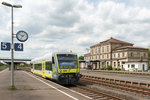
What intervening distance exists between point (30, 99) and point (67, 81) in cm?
671

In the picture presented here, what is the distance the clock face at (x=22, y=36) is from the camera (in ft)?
40.8

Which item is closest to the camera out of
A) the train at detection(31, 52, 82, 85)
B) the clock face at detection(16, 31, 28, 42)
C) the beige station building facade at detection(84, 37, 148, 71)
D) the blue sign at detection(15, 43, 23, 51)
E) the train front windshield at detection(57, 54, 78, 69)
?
the clock face at detection(16, 31, 28, 42)

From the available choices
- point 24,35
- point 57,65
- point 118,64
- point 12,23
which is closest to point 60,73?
point 57,65

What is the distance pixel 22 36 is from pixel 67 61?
16.7ft

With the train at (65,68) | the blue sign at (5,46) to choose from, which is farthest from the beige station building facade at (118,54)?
the blue sign at (5,46)

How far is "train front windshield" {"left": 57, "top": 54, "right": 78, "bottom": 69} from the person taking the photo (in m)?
15.4

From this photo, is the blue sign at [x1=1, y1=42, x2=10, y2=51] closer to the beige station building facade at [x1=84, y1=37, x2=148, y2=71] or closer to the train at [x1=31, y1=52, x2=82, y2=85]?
the train at [x1=31, y1=52, x2=82, y2=85]

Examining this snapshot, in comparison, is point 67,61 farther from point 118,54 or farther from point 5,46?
point 118,54

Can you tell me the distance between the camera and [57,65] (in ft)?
49.7

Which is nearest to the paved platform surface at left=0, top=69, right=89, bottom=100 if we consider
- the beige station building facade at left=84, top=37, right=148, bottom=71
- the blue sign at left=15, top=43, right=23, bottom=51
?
the blue sign at left=15, top=43, right=23, bottom=51

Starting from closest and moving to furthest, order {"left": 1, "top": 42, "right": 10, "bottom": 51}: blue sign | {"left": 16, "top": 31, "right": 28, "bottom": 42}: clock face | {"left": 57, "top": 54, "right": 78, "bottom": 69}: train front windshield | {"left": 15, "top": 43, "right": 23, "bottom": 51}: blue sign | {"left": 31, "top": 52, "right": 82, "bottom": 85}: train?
{"left": 1, "top": 42, "right": 10, "bottom": 51}: blue sign < {"left": 16, "top": 31, "right": 28, "bottom": 42}: clock face < {"left": 15, "top": 43, "right": 23, "bottom": 51}: blue sign < {"left": 31, "top": 52, "right": 82, "bottom": 85}: train < {"left": 57, "top": 54, "right": 78, "bottom": 69}: train front windshield

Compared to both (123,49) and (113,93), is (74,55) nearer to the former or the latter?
(113,93)

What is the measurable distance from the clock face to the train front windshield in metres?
4.07

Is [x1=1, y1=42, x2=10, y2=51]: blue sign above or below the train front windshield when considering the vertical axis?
above
